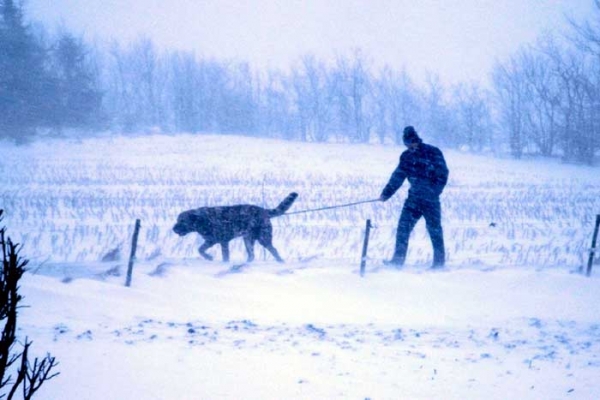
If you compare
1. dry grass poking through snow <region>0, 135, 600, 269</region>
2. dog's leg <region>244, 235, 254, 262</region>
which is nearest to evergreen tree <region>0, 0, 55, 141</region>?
dry grass poking through snow <region>0, 135, 600, 269</region>

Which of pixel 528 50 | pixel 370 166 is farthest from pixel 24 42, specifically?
pixel 528 50

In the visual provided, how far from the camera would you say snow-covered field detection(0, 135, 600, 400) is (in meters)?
3.21

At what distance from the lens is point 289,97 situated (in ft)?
180

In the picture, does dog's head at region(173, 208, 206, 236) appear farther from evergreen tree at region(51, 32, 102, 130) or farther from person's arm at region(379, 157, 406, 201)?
evergreen tree at region(51, 32, 102, 130)

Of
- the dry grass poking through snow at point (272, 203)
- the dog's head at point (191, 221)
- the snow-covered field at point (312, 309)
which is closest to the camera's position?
the snow-covered field at point (312, 309)

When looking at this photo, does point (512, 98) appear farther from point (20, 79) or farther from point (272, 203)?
point (20, 79)

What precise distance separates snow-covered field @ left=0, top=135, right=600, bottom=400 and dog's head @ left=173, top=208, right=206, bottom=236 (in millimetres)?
481

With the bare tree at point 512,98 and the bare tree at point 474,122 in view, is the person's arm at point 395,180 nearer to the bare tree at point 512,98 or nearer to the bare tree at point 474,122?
the bare tree at point 512,98

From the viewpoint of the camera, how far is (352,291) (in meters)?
5.55

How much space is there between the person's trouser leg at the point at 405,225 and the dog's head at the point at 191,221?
10.4 feet

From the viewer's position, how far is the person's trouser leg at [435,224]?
6.19m

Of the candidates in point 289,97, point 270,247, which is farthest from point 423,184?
point 289,97

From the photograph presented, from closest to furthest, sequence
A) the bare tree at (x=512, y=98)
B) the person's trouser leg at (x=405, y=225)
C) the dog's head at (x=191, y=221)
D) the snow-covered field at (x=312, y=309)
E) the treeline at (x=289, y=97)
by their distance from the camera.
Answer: the snow-covered field at (x=312, y=309) < the person's trouser leg at (x=405, y=225) < the dog's head at (x=191, y=221) < the treeline at (x=289, y=97) < the bare tree at (x=512, y=98)

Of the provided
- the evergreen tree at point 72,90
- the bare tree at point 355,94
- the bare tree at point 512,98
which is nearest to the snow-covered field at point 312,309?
the evergreen tree at point 72,90
